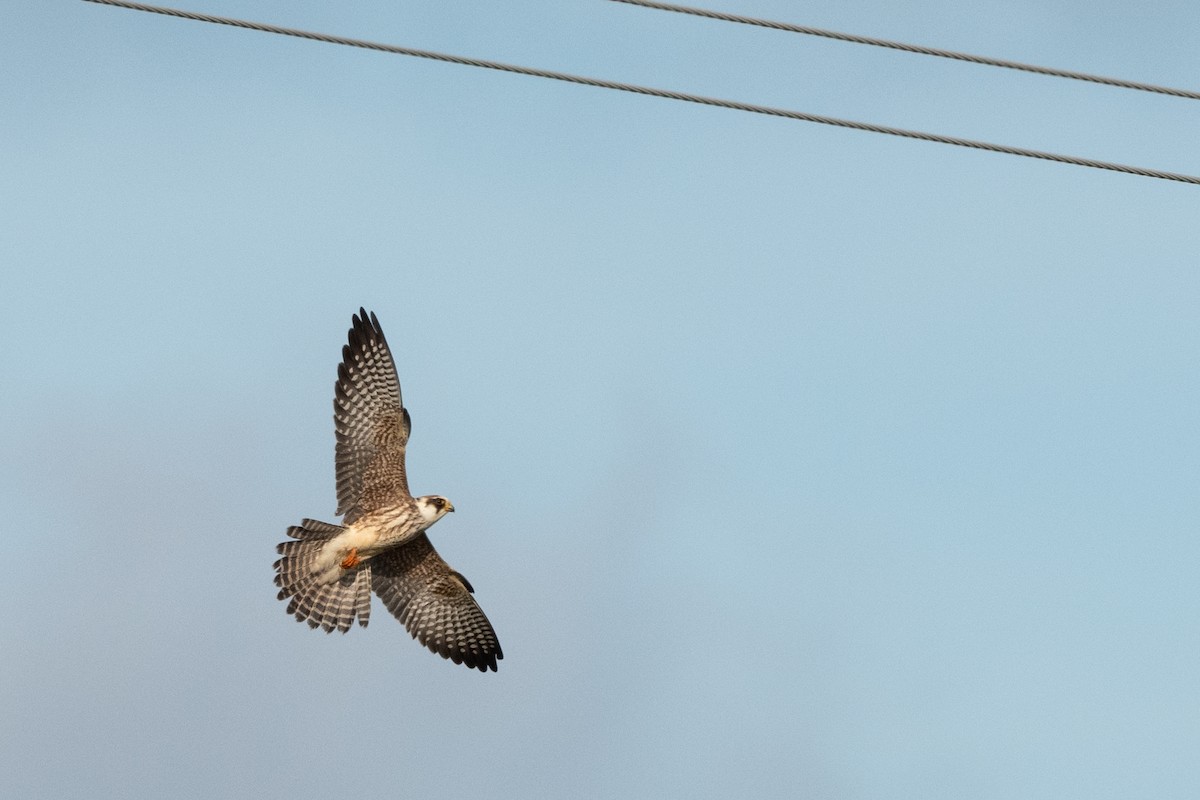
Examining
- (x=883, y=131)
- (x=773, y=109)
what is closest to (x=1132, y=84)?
(x=883, y=131)

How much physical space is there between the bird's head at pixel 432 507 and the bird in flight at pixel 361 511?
0.01 metres

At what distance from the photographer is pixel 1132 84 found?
10.2m

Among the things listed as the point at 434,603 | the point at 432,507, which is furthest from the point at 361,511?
the point at 434,603

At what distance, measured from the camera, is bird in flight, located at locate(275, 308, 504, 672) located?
57.9 ft

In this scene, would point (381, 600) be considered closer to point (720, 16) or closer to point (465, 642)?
point (465, 642)

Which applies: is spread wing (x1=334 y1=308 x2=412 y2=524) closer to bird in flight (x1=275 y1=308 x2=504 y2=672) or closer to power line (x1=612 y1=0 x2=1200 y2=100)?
bird in flight (x1=275 y1=308 x2=504 y2=672)

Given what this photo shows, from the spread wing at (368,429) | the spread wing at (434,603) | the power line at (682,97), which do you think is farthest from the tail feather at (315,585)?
the power line at (682,97)

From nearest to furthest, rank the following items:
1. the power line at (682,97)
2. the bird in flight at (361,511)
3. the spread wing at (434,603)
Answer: the power line at (682,97)
the bird in flight at (361,511)
the spread wing at (434,603)

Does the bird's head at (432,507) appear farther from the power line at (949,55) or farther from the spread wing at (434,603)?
the power line at (949,55)

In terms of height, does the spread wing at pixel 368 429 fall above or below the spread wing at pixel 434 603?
above

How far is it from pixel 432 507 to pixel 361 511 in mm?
758

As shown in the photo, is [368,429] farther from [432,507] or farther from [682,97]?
[682,97]

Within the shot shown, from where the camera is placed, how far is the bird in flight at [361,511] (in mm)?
17656

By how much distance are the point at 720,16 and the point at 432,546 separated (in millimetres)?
9982
